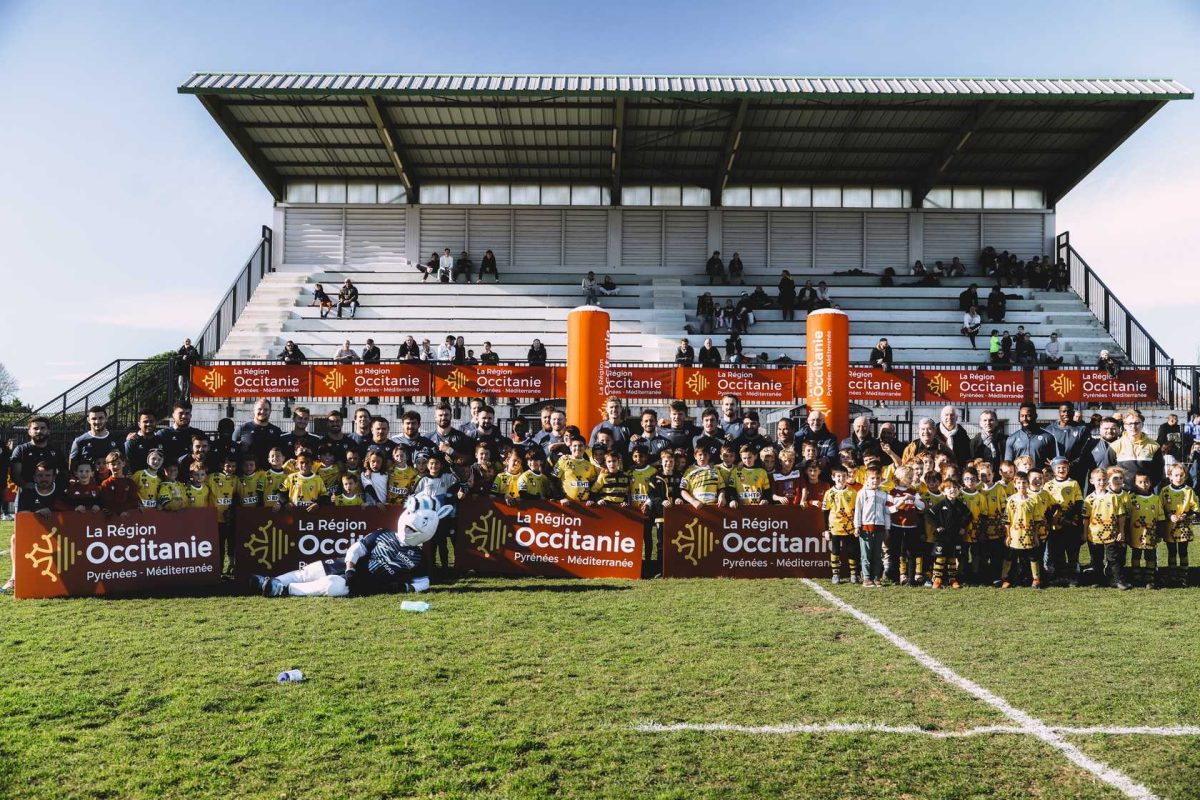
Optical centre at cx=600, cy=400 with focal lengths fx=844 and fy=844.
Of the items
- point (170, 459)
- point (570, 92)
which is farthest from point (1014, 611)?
point (570, 92)

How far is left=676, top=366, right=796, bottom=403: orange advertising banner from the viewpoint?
59.7ft

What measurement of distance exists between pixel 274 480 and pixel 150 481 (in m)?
1.36

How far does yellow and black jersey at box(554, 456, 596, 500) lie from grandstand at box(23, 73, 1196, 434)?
50.0ft

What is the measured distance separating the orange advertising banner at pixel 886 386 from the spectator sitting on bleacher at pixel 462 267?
54.5ft

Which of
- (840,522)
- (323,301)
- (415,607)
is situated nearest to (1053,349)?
(840,522)

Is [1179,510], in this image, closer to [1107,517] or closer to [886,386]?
[1107,517]

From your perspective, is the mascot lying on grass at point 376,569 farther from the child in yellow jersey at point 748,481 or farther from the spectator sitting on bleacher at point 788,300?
the spectator sitting on bleacher at point 788,300

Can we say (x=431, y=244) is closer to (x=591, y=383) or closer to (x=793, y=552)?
(x=591, y=383)

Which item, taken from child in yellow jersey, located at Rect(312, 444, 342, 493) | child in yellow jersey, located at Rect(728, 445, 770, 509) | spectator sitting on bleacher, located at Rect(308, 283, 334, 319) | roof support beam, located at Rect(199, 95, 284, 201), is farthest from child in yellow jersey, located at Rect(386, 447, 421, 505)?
roof support beam, located at Rect(199, 95, 284, 201)

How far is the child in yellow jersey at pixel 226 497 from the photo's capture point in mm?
10062

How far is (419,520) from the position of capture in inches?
344

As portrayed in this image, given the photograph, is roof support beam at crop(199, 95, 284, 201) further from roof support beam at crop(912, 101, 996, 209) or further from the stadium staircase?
roof support beam at crop(912, 101, 996, 209)

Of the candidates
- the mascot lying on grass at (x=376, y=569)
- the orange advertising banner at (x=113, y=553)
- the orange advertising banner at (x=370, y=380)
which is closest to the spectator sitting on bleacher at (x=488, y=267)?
the orange advertising banner at (x=370, y=380)

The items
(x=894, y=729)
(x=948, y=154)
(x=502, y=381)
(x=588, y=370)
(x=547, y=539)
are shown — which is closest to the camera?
(x=894, y=729)
